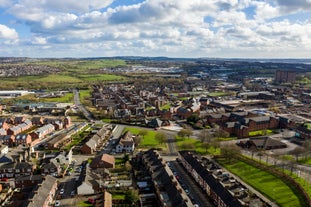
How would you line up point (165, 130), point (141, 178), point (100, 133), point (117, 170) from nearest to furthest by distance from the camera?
1. point (141, 178)
2. point (117, 170)
3. point (100, 133)
4. point (165, 130)

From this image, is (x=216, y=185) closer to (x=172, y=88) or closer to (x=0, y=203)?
(x=0, y=203)

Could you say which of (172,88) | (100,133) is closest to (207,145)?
(100,133)

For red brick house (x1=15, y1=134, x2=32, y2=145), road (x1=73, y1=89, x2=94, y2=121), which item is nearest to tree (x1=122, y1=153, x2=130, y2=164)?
red brick house (x1=15, y1=134, x2=32, y2=145)

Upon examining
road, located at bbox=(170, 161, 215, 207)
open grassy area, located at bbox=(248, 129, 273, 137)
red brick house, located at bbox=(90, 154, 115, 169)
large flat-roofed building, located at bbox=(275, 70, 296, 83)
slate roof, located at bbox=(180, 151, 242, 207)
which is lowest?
road, located at bbox=(170, 161, 215, 207)

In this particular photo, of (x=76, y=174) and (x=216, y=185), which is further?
(x=76, y=174)

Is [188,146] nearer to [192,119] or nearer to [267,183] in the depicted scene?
[267,183]

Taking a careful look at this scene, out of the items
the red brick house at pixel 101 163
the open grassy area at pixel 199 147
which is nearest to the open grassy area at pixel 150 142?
the open grassy area at pixel 199 147

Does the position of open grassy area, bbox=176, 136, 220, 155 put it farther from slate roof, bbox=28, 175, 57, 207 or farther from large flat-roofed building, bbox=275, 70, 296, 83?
large flat-roofed building, bbox=275, 70, 296, 83

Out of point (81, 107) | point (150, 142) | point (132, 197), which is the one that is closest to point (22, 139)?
point (150, 142)
